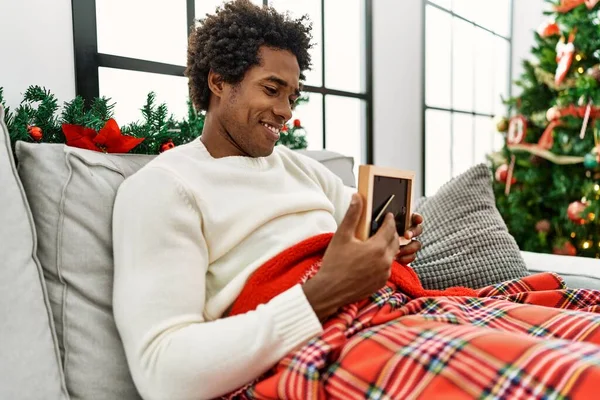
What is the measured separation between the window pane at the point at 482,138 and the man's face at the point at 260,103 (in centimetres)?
308

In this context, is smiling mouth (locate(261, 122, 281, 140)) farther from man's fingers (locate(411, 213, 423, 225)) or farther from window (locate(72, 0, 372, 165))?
window (locate(72, 0, 372, 165))

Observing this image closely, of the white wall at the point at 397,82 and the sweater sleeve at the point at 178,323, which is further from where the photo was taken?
the white wall at the point at 397,82

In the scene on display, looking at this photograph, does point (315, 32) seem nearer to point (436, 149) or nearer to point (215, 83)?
point (436, 149)

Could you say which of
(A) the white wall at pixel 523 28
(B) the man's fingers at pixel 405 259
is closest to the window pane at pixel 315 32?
(B) the man's fingers at pixel 405 259

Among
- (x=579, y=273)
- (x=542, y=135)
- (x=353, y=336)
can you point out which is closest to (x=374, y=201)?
(x=353, y=336)

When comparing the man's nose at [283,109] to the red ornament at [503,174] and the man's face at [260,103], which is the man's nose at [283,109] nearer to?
the man's face at [260,103]

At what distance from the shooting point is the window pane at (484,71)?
3.77 meters

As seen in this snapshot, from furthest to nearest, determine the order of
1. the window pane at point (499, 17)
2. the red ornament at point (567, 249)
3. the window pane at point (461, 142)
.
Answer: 1. the window pane at point (499, 17)
2. the window pane at point (461, 142)
3. the red ornament at point (567, 249)

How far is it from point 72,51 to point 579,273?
4.78 ft

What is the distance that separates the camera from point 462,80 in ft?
11.8

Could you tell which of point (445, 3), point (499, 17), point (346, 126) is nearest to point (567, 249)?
point (346, 126)

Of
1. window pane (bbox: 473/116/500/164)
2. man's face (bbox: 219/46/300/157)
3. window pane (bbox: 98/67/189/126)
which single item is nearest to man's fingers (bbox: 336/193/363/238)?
man's face (bbox: 219/46/300/157)

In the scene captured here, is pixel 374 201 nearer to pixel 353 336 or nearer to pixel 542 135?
pixel 353 336

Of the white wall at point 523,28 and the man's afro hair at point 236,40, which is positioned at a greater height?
the white wall at point 523,28
